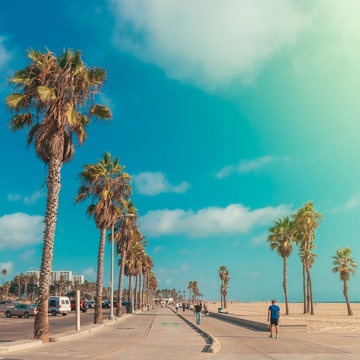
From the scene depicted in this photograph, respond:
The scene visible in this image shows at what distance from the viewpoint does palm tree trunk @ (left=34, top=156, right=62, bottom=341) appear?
17359mm

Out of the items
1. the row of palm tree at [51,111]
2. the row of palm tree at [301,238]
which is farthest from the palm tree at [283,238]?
the row of palm tree at [51,111]

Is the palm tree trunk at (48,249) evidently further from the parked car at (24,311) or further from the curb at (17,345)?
the parked car at (24,311)

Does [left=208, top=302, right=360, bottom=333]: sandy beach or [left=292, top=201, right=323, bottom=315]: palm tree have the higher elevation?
[left=292, top=201, right=323, bottom=315]: palm tree

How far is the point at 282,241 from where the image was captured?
6300 cm

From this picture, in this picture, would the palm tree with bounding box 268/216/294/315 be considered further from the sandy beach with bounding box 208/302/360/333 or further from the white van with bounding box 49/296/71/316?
the white van with bounding box 49/296/71/316

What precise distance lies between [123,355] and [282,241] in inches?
2077

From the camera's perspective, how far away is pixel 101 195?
31828 mm

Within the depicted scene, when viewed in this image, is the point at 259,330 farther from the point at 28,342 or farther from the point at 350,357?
the point at 28,342

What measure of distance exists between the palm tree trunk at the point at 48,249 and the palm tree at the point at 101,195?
1179cm

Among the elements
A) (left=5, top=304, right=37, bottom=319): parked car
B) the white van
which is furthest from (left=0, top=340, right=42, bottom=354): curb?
the white van

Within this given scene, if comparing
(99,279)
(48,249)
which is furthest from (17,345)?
(99,279)

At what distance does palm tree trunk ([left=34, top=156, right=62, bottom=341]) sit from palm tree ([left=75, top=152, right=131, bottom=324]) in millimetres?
11790

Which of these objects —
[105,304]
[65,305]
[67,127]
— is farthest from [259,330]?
[105,304]

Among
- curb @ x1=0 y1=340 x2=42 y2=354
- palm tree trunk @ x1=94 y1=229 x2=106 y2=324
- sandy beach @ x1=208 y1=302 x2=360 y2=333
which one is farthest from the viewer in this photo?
palm tree trunk @ x1=94 y1=229 x2=106 y2=324
